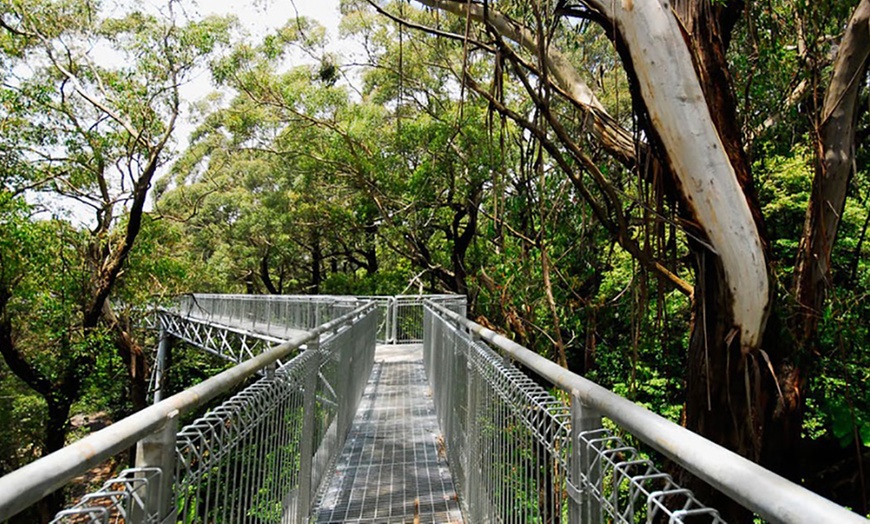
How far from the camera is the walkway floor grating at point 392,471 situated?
144 inches

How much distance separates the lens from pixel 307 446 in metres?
3.15

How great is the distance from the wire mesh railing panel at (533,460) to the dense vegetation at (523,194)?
106 cm

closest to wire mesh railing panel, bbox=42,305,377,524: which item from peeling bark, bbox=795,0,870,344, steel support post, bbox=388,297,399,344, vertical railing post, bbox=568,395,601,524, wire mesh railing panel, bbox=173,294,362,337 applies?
vertical railing post, bbox=568,395,601,524

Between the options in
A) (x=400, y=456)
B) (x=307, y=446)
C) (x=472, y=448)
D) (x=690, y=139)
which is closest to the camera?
(x=690, y=139)

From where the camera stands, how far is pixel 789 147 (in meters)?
5.07

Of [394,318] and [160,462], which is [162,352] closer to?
[394,318]

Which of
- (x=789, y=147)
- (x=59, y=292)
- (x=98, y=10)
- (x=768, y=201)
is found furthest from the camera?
(x=98, y=10)

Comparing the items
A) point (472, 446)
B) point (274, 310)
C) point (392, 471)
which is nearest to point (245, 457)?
point (472, 446)

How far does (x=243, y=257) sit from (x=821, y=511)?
2562 centimetres

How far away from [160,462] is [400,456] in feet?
12.3

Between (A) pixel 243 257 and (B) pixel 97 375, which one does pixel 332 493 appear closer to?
(B) pixel 97 375

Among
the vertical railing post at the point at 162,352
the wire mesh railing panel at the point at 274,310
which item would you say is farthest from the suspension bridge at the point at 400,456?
the vertical railing post at the point at 162,352

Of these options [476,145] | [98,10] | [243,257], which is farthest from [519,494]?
[243,257]

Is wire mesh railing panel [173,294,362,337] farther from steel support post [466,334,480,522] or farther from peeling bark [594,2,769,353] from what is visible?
peeling bark [594,2,769,353]
